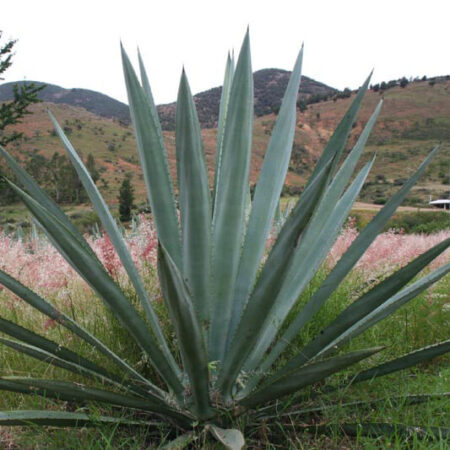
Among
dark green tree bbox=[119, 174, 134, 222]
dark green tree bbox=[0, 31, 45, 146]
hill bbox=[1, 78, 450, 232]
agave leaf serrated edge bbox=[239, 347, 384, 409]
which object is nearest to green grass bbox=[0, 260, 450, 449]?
agave leaf serrated edge bbox=[239, 347, 384, 409]

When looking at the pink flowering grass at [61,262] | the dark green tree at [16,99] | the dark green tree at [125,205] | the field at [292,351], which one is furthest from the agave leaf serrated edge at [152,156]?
the dark green tree at [125,205]

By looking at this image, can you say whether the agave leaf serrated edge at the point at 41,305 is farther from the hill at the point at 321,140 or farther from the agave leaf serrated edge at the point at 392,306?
the hill at the point at 321,140

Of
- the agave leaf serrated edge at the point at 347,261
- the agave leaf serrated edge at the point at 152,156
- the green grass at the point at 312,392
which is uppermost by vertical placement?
the agave leaf serrated edge at the point at 152,156

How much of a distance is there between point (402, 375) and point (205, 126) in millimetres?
100071

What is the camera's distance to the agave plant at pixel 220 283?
1.14 meters

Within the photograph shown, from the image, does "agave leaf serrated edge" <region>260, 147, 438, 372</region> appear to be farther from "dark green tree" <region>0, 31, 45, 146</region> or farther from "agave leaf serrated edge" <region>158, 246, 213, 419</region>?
"dark green tree" <region>0, 31, 45, 146</region>

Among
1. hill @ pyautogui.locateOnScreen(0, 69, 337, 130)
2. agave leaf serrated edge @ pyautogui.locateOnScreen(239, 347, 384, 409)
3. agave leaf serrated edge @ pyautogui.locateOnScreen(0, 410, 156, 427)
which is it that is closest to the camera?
agave leaf serrated edge @ pyautogui.locateOnScreen(239, 347, 384, 409)

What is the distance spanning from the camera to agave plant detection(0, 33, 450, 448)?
3.73 feet

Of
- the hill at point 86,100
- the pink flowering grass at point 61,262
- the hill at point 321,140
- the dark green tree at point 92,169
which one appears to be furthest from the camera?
the hill at point 86,100

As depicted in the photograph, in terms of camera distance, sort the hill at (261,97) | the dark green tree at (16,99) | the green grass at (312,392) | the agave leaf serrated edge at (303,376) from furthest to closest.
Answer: the hill at (261,97)
the dark green tree at (16,99)
the green grass at (312,392)
the agave leaf serrated edge at (303,376)

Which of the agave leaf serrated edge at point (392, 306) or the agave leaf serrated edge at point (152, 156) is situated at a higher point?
the agave leaf serrated edge at point (152, 156)

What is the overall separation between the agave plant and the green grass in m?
0.06

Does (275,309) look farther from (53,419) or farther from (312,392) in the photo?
(53,419)

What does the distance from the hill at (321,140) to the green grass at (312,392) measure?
41345 mm
